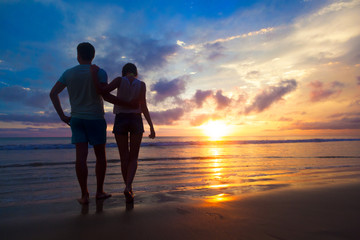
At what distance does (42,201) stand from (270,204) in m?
3.31

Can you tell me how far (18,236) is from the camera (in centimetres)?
196

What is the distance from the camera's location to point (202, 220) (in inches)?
88.4

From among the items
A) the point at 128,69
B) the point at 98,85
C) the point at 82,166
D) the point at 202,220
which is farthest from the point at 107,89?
the point at 202,220

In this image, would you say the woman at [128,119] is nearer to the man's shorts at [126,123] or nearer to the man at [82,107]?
the man's shorts at [126,123]

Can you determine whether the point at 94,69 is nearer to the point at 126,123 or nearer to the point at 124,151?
the point at 126,123

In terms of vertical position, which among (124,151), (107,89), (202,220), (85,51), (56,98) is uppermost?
(85,51)

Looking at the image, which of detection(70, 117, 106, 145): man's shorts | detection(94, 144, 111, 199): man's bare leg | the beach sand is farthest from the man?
the beach sand

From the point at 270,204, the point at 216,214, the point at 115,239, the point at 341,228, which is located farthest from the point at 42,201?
the point at 341,228

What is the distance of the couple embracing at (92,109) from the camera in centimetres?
302

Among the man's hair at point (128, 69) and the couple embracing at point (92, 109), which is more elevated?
the man's hair at point (128, 69)

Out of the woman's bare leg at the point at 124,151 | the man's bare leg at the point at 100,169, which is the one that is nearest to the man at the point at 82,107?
the man's bare leg at the point at 100,169

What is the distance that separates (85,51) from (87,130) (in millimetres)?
1160

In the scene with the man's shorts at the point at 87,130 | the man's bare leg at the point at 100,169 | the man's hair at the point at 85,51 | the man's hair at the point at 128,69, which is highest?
the man's hair at the point at 85,51

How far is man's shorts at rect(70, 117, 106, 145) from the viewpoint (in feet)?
9.90
